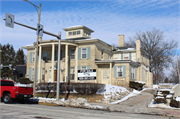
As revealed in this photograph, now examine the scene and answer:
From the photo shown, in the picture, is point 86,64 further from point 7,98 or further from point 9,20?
point 9,20

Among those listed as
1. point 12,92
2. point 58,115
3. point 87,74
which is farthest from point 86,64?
point 58,115

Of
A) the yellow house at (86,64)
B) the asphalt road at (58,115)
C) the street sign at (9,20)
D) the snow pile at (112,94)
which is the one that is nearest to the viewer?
the asphalt road at (58,115)

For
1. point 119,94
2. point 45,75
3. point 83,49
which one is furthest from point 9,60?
point 119,94

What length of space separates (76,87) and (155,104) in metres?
7.93

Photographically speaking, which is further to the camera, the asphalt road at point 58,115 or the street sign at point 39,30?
the street sign at point 39,30

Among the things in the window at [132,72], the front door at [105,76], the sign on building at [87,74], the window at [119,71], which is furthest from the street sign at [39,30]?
the window at [132,72]

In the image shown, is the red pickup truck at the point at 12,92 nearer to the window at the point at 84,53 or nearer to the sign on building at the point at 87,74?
the sign on building at the point at 87,74

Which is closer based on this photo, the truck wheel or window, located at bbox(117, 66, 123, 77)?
the truck wheel

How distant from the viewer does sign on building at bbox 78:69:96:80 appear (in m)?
26.6

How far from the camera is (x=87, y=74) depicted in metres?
26.9

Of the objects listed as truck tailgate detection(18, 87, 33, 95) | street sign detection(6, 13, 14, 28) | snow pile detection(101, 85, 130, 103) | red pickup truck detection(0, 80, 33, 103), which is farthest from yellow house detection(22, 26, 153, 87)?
street sign detection(6, 13, 14, 28)

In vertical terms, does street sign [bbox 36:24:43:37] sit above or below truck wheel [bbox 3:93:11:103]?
above

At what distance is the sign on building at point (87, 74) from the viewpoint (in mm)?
26609

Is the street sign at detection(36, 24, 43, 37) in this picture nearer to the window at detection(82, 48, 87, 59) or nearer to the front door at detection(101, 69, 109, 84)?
the window at detection(82, 48, 87, 59)
